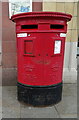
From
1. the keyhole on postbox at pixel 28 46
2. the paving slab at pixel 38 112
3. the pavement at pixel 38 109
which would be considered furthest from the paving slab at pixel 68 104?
the keyhole on postbox at pixel 28 46

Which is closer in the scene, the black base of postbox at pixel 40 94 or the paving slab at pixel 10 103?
the paving slab at pixel 10 103

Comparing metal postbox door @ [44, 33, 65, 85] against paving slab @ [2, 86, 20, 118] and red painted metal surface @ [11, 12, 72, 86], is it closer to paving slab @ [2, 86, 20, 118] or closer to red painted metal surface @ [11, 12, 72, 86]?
red painted metal surface @ [11, 12, 72, 86]

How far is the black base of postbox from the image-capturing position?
3109 millimetres

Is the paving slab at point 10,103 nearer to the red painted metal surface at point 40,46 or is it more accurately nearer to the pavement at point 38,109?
the pavement at point 38,109

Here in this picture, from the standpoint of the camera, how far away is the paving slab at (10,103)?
9.70 ft

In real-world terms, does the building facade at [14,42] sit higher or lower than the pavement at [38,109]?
higher

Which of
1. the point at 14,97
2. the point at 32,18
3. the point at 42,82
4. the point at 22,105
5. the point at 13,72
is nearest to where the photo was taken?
the point at 32,18

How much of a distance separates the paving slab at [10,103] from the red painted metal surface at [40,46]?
603 mm

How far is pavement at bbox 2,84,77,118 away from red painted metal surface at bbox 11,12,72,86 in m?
0.56

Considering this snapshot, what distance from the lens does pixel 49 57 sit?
2.97 meters

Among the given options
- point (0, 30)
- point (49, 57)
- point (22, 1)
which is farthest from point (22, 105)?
point (22, 1)

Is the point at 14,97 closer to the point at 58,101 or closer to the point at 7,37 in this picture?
the point at 58,101

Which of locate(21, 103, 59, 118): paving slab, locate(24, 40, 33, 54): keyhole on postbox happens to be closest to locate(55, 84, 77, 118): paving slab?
locate(21, 103, 59, 118): paving slab

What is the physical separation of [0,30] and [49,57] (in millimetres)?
2105
